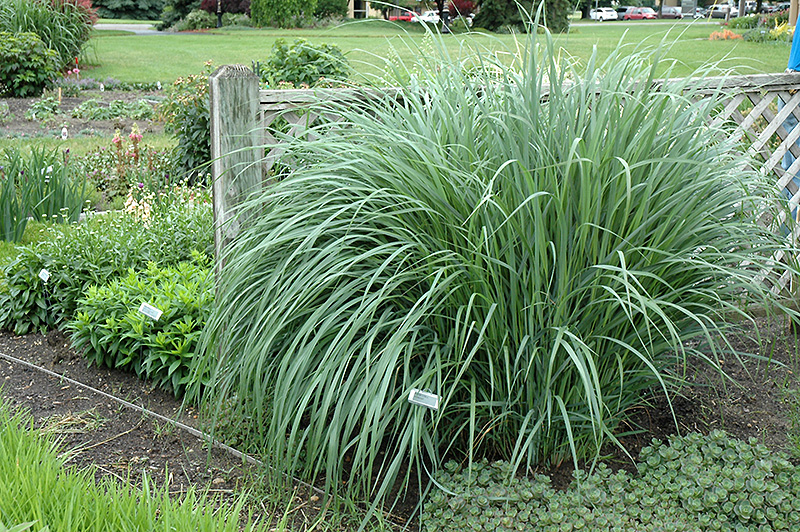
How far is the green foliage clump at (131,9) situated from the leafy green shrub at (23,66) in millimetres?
35779

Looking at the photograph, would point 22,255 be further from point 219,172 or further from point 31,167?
point 219,172

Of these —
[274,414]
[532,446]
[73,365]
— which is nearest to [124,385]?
[73,365]

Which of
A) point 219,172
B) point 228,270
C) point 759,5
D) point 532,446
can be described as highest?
point 759,5

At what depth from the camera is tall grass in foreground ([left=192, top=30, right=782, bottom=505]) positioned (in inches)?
89.7

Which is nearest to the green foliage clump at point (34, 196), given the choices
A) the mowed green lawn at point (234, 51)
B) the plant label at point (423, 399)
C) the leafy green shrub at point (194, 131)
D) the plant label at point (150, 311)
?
the leafy green shrub at point (194, 131)

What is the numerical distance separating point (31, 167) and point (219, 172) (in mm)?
2643

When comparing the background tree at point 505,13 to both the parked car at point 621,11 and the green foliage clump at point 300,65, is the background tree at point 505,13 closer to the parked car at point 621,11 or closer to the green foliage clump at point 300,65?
the green foliage clump at point 300,65

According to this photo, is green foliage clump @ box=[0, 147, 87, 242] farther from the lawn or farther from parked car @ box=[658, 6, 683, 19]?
parked car @ box=[658, 6, 683, 19]

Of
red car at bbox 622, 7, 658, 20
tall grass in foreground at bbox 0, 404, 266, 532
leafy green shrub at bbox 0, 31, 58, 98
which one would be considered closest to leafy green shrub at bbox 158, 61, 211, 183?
tall grass in foreground at bbox 0, 404, 266, 532

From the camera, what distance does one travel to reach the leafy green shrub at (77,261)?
3.94 metres

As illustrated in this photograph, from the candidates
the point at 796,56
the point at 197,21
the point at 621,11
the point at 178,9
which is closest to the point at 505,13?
the point at 197,21

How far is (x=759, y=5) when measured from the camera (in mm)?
44812

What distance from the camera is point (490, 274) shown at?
94.8 inches

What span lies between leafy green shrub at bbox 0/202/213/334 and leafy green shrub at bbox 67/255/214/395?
305 millimetres
